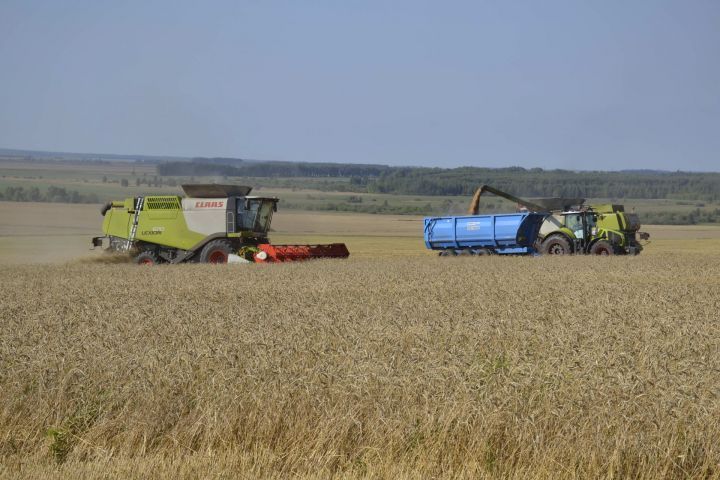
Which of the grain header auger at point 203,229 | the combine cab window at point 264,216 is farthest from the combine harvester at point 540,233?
the combine cab window at point 264,216

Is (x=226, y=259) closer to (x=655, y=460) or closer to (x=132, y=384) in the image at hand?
(x=132, y=384)

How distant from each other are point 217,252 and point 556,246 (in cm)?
1119

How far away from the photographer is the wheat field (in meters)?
6.61

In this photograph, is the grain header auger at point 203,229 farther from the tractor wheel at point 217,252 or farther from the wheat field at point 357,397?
the wheat field at point 357,397

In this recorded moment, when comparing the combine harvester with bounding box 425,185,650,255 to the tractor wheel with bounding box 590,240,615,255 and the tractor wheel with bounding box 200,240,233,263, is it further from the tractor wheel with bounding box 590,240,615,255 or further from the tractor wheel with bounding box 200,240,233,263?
the tractor wheel with bounding box 200,240,233,263

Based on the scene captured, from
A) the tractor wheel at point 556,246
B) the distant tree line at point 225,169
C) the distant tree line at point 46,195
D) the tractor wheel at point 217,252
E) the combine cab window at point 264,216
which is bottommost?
the distant tree line at point 46,195

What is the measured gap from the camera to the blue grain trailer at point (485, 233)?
31.1m

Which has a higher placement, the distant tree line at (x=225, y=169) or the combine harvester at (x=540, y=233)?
the distant tree line at (x=225, y=169)

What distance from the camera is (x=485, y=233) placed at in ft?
104

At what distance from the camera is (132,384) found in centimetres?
786

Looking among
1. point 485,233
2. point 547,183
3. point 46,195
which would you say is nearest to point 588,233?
point 485,233

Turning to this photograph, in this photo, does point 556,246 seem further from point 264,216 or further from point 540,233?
point 264,216

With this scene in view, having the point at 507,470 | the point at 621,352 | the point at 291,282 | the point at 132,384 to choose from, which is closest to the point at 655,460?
the point at 507,470

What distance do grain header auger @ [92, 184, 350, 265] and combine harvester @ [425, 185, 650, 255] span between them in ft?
16.9
